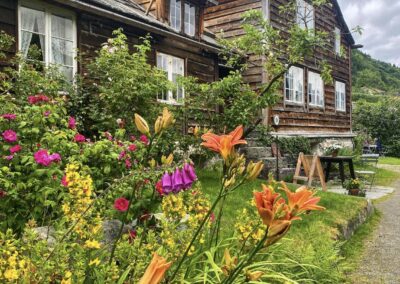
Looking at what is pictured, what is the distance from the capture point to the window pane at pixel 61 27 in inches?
299

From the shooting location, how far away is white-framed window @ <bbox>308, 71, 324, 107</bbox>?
52.4 ft

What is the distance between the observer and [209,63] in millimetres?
11766

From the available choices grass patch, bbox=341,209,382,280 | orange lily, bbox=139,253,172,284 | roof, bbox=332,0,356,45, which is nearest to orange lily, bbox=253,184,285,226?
orange lily, bbox=139,253,172,284

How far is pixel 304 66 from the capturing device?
15.6 meters

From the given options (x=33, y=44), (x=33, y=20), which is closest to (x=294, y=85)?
(x=33, y=20)

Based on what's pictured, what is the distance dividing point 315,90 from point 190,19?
714 centimetres

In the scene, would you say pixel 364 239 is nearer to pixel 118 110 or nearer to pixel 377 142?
pixel 118 110

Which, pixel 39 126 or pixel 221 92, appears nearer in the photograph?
pixel 39 126

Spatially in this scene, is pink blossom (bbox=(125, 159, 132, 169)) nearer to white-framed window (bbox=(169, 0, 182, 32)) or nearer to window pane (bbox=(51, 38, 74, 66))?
window pane (bbox=(51, 38, 74, 66))

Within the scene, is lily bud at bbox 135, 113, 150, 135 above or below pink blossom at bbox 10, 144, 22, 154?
above

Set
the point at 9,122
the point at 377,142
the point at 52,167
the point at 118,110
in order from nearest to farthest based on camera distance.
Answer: the point at 52,167
the point at 9,122
the point at 118,110
the point at 377,142

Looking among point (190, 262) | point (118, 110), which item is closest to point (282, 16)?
point (118, 110)

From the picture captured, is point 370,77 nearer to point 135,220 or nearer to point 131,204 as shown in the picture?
point 135,220

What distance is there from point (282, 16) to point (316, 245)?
39.7 feet
